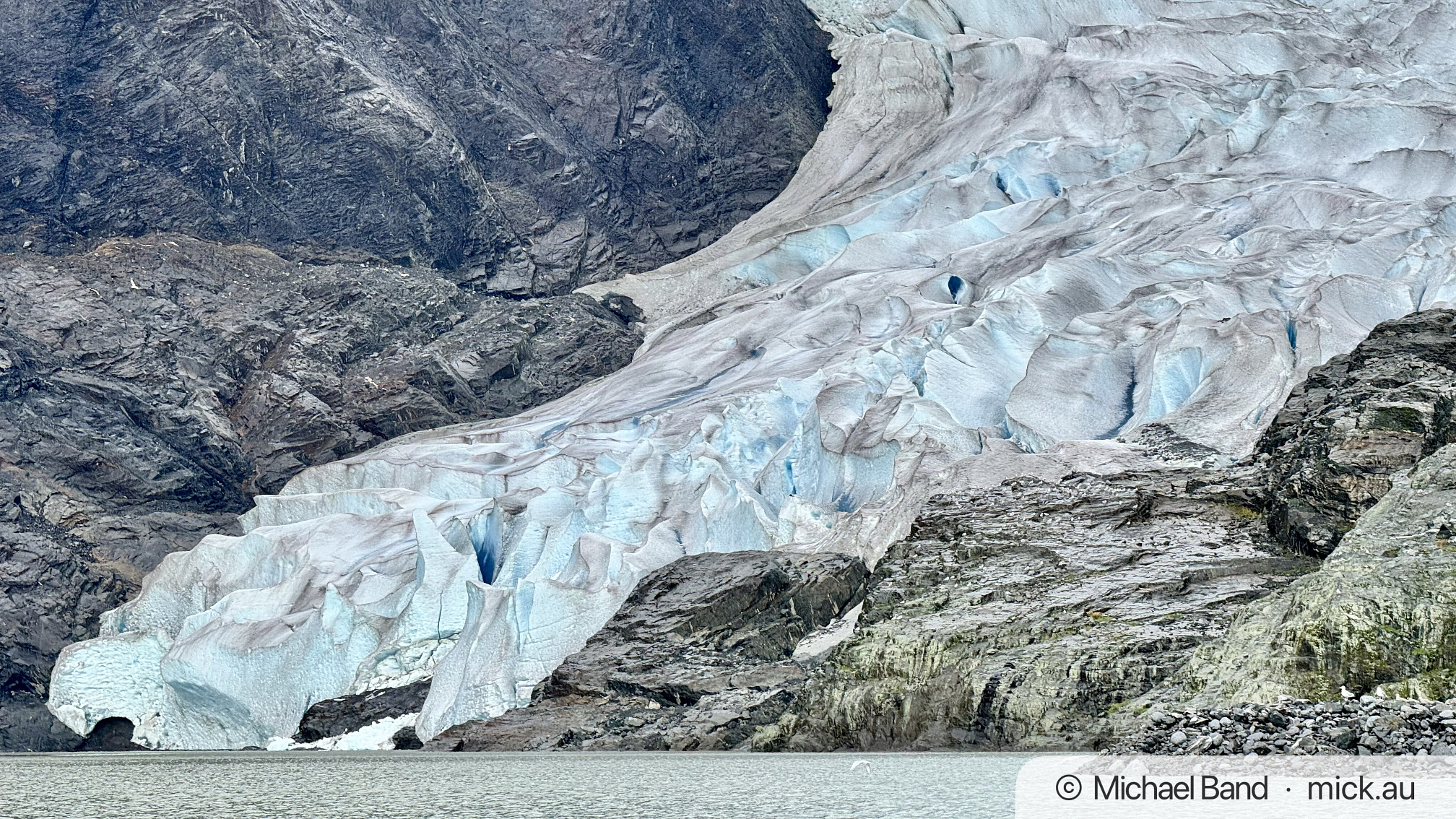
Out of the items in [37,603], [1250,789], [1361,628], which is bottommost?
[37,603]

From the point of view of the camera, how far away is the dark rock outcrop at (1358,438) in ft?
37.7

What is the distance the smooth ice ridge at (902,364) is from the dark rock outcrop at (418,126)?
613cm

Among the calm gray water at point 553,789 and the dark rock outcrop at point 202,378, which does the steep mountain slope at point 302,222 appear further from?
the calm gray water at point 553,789

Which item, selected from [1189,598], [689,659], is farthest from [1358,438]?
[689,659]

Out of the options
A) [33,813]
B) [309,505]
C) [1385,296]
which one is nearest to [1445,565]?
[33,813]

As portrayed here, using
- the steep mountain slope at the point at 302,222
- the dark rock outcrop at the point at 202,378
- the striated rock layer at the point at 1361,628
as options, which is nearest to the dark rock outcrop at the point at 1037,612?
the striated rock layer at the point at 1361,628

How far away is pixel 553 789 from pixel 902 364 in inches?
584

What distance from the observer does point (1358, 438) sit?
39.3 ft

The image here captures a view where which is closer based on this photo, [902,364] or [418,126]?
[902,364]

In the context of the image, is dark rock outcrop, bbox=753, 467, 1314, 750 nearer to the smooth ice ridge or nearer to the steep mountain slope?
the smooth ice ridge

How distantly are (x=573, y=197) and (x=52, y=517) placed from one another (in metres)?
14.7

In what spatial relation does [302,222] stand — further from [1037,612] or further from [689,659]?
[1037,612]

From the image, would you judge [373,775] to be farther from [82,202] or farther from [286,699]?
[82,202]

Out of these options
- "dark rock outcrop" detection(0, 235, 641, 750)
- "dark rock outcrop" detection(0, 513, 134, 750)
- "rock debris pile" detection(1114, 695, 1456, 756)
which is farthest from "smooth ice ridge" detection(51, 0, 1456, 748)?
"rock debris pile" detection(1114, 695, 1456, 756)
